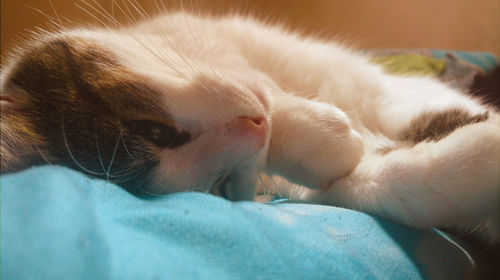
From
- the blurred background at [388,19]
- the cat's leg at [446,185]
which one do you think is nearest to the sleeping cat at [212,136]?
the cat's leg at [446,185]

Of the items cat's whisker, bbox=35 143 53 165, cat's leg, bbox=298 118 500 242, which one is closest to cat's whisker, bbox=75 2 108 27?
cat's whisker, bbox=35 143 53 165

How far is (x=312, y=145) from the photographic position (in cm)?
60

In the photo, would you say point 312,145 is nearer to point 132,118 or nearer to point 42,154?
point 132,118

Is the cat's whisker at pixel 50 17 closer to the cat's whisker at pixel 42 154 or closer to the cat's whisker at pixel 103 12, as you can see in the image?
the cat's whisker at pixel 103 12

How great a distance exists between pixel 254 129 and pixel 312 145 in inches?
4.8

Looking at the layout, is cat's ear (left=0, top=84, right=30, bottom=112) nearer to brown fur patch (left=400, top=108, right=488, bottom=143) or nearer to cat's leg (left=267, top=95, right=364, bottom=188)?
cat's leg (left=267, top=95, right=364, bottom=188)

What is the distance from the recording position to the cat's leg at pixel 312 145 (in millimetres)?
586

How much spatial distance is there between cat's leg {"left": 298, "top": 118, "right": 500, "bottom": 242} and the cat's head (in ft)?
0.61

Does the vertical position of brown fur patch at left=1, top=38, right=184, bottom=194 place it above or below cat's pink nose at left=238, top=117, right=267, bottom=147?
below

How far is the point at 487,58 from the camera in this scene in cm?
154

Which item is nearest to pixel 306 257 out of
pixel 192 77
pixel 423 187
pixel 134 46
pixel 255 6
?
pixel 423 187

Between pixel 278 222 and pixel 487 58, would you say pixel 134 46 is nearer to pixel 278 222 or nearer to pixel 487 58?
pixel 278 222

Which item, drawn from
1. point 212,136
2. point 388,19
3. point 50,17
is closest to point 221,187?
point 212,136

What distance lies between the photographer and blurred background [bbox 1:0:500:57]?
3.61ft
